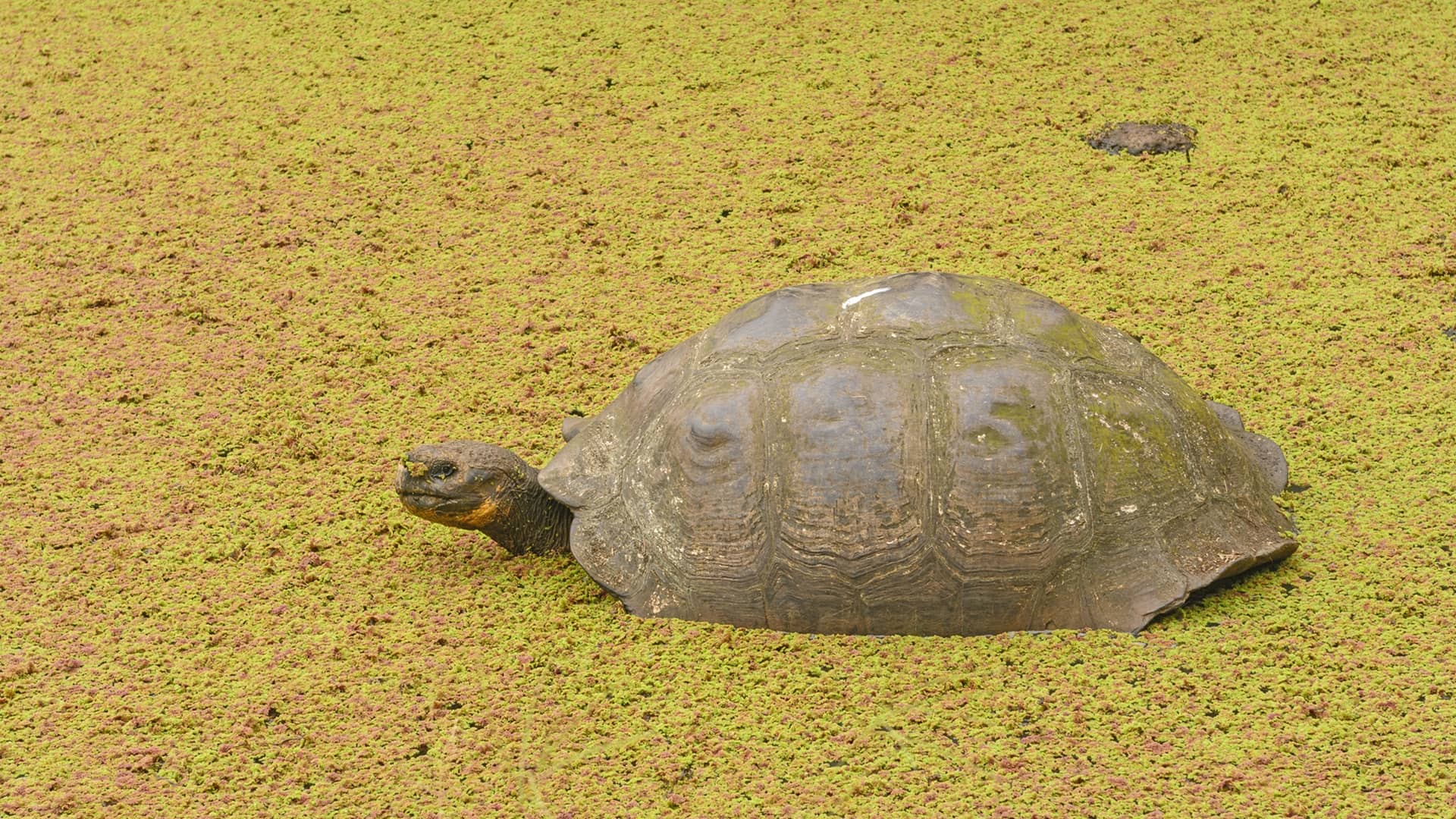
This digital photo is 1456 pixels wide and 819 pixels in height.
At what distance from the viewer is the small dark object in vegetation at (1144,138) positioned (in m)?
5.50

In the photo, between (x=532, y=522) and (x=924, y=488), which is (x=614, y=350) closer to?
(x=532, y=522)

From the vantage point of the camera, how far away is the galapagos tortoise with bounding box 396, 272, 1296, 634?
303 centimetres

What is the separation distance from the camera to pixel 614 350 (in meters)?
4.41

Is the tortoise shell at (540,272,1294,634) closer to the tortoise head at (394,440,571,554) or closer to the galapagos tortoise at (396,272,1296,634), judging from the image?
the galapagos tortoise at (396,272,1296,634)

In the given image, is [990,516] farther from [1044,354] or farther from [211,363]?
[211,363]

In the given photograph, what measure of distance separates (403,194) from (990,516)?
3195 mm

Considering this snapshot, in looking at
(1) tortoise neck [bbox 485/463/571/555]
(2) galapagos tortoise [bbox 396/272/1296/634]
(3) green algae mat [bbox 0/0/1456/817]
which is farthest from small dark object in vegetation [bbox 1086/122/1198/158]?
(1) tortoise neck [bbox 485/463/571/555]

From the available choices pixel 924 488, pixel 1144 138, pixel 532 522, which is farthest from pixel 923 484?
pixel 1144 138

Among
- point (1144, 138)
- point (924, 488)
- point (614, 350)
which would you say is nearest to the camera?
point (924, 488)

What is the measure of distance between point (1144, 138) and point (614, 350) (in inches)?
96.5

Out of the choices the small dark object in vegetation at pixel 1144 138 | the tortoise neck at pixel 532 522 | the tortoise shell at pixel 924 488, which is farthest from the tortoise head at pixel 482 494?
the small dark object in vegetation at pixel 1144 138

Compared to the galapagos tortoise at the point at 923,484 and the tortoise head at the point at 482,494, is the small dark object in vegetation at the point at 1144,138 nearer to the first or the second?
the galapagos tortoise at the point at 923,484

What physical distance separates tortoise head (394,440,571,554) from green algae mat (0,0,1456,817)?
0.12 m

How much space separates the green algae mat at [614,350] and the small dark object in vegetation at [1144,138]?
0.33ft
